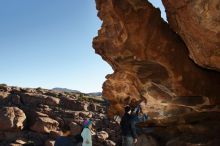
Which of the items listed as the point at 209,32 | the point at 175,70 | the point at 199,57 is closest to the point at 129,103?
Result: the point at 175,70

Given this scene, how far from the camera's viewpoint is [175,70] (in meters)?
15.7

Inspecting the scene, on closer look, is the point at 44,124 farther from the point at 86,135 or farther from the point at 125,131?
the point at 86,135

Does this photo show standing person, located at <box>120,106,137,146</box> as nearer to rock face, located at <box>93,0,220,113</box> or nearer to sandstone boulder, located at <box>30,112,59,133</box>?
rock face, located at <box>93,0,220,113</box>

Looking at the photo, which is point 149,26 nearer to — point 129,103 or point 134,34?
point 134,34

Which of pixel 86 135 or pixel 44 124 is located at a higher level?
pixel 86 135

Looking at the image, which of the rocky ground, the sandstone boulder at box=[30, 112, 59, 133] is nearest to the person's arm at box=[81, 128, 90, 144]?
the rocky ground

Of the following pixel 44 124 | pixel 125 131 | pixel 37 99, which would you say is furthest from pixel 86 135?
pixel 37 99

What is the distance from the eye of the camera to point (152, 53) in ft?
52.8

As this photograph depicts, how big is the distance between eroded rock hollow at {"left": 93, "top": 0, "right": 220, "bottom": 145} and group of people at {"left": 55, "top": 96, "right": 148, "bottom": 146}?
1584mm

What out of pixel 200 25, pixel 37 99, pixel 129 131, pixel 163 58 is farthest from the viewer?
pixel 37 99

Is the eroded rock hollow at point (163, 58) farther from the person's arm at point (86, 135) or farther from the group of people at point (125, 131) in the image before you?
the person's arm at point (86, 135)

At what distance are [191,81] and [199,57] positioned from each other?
221 cm

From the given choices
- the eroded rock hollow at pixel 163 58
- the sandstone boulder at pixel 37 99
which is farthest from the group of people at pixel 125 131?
the sandstone boulder at pixel 37 99

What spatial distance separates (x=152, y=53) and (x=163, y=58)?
2.02 feet
